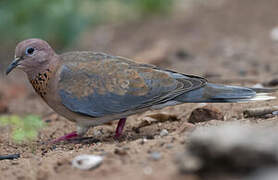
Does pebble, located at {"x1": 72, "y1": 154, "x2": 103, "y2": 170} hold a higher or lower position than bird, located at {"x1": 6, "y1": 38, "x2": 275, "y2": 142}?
lower

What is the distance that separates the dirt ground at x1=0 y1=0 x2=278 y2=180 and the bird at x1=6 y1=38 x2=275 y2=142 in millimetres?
271

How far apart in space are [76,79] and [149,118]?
0.95 metres

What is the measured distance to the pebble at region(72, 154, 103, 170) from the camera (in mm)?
3219

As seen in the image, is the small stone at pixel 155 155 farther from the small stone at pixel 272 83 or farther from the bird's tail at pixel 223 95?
the small stone at pixel 272 83

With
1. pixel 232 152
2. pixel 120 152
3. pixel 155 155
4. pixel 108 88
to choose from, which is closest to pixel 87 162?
pixel 120 152

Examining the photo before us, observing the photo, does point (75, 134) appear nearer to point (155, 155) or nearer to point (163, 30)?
point (155, 155)

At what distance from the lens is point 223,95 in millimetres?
4602

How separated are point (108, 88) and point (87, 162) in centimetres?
141

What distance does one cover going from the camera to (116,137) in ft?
15.4

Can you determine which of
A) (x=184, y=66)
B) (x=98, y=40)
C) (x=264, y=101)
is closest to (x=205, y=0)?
(x=98, y=40)

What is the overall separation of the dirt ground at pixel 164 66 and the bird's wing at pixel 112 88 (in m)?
0.32

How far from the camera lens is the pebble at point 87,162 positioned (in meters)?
3.22

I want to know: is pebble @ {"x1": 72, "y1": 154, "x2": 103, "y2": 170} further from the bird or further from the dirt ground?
the bird

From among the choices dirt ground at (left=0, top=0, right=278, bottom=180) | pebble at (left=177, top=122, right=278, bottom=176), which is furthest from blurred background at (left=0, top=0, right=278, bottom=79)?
pebble at (left=177, top=122, right=278, bottom=176)
